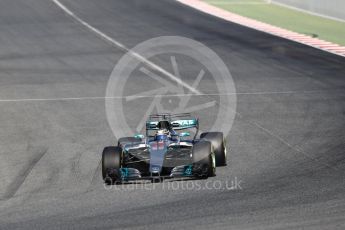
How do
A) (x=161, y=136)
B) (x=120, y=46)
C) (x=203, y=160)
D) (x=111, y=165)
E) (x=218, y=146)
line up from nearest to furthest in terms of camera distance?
(x=203, y=160), (x=111, y=165), (x=161, y=136), (x=218, y=146), (x=120, y=46)

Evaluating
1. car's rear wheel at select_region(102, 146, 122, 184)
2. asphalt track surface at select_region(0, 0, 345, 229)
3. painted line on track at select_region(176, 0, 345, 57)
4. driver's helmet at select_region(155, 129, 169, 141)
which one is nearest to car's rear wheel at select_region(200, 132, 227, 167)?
asphalt track surface at select_region(0, 0, 345, 229)

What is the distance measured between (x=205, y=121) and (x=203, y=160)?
6.44m

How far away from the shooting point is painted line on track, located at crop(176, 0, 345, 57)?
35.3m

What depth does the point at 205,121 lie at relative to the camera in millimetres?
21922

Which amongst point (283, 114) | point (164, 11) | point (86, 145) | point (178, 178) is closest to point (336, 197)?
point (178, 178)

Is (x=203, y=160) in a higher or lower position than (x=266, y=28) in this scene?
lower

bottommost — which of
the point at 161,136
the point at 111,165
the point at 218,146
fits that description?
the point at 111,165

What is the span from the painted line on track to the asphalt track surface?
846 mm

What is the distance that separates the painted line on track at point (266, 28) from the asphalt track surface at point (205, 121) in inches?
33.3

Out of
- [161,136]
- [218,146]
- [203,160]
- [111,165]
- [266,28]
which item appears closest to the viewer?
[203,160]

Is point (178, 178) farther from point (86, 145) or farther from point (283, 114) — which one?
point (283, 114)

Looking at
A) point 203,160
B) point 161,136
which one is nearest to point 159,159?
point 161,136

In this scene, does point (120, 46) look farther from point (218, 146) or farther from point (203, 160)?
point (203, 160)

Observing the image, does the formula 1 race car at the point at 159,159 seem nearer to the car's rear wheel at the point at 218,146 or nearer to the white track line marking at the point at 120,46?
the car's rear wheel at the point at 218,146
